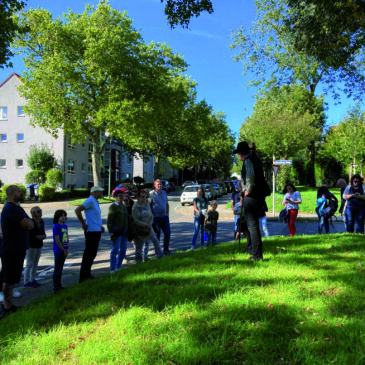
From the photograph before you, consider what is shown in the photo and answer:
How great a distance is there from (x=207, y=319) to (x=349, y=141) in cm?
3749

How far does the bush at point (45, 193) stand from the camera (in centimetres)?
2734

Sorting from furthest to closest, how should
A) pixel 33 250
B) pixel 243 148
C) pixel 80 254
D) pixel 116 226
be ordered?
1. pixel 80 254
2. pixel 116 226
3. pixel 33 250
4. pixel 243 148

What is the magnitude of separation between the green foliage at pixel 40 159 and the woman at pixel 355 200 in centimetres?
3095

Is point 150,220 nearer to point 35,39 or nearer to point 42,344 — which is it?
point 42,344

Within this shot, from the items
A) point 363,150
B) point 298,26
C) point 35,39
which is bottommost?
point 363,150

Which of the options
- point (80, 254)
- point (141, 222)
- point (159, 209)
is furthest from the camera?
point (80, 254)

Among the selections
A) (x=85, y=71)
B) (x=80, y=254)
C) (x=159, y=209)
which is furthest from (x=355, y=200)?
(x=85, y=71)

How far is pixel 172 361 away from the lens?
8.53 ft

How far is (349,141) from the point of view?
3581cm

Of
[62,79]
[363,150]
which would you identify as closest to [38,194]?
[62,79]

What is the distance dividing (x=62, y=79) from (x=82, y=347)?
25937 millimetres

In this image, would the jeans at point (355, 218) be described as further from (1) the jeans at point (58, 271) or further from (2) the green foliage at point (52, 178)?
(2) the green foliage at point (52, 178)

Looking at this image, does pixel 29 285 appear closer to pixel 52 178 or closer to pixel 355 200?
pixel 355 200

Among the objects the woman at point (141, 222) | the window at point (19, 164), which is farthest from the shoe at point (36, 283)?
the window at point (19, 164)
